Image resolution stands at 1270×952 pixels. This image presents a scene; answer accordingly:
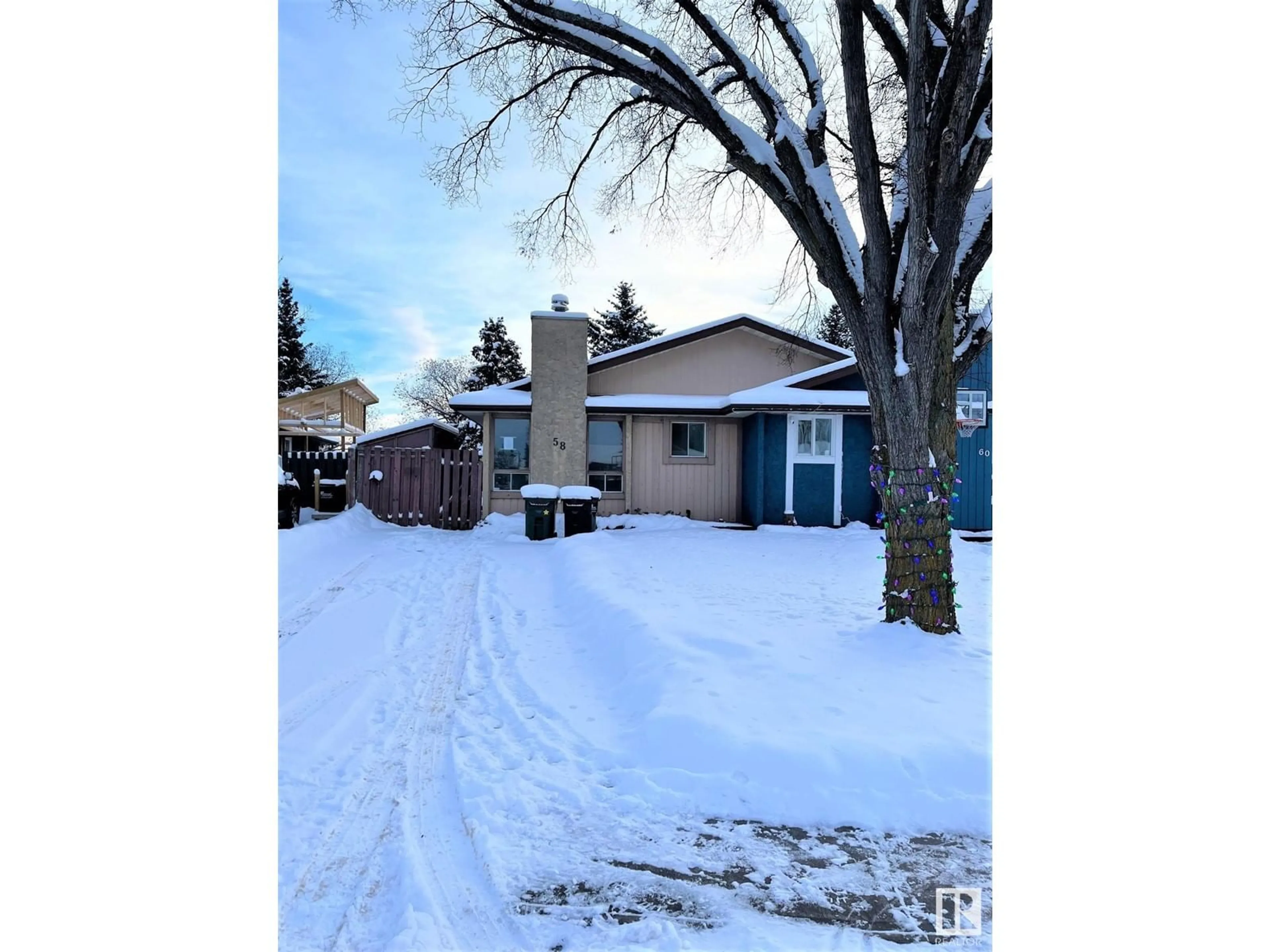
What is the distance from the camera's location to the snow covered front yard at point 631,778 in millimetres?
1781

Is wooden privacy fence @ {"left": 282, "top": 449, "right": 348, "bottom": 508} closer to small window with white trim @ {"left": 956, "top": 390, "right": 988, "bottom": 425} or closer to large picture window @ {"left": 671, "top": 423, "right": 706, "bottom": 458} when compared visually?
large picture window @ {"left": 671, "top": 423, "right": 706, "bottom": 458}

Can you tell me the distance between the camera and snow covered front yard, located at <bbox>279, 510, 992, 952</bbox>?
5.84 feet

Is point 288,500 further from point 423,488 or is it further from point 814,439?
point 814,439

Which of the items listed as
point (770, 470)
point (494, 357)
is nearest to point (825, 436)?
point (770, 470)

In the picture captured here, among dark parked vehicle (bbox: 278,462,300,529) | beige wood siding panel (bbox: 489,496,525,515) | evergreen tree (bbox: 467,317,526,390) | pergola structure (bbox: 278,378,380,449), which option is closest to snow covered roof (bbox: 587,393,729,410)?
beige wood siding panel (bbox: 489,496,525,515)

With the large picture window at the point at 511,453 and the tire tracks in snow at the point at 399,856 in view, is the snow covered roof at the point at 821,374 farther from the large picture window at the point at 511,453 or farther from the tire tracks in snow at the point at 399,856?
the tire tracks in snow at the point at 399,856

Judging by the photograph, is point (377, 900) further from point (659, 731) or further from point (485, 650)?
point (485, 650)

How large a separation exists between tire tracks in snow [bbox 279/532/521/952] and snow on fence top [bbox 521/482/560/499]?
6447 millimetres

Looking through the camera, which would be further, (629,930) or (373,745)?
(373,745)

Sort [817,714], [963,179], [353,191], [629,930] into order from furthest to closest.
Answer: [963,179]
[817,714]
[353,191]
[629,930]
